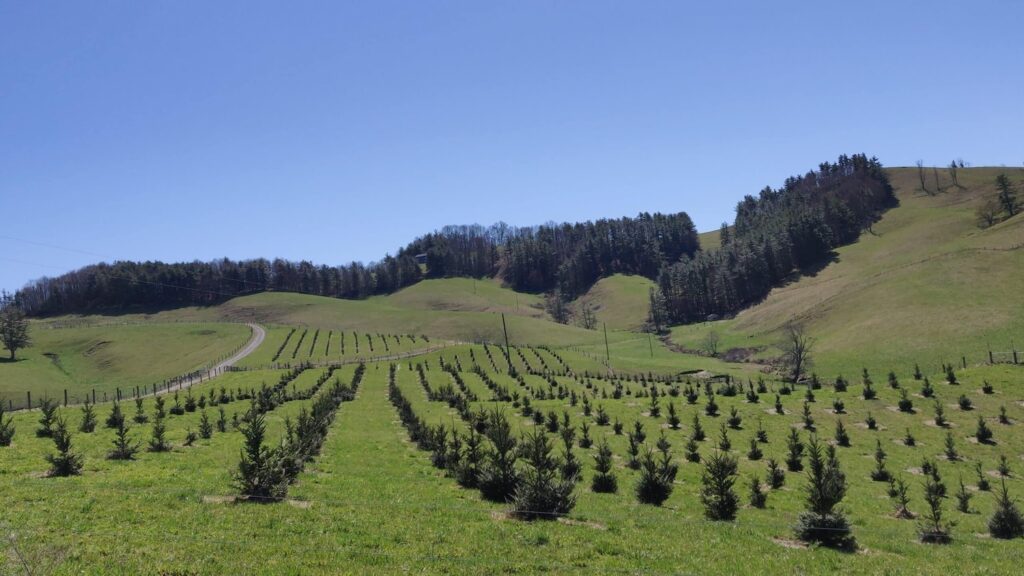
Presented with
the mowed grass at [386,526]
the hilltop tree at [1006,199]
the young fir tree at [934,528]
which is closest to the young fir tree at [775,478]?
the mowed grass at [386,526]

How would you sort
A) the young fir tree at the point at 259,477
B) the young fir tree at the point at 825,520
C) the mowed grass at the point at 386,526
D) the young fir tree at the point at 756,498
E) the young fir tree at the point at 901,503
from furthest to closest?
1. the young fir tree at the point at 756,498
2. the young fir tree at the point at 901,503
3. the young fir tree at the point at 259,477
4. the young fir tree at the point at 825,520
5. the mowed grass at the point at 386,526

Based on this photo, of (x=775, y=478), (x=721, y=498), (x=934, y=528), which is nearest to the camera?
(x=934, y=528)

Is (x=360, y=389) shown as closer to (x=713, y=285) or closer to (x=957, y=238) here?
(x=713, y=285)

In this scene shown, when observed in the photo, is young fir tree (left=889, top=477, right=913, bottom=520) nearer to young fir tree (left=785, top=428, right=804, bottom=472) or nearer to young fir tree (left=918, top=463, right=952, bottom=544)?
young fir tree (left=918, top=463, right=952, bottom=544)

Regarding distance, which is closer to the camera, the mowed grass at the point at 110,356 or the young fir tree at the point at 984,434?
the young fir tree at the point at 984,434

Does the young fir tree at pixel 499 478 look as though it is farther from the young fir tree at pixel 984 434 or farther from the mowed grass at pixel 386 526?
the young fir tree at pixel 984 434

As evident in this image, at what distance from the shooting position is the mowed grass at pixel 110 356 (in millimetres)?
104375

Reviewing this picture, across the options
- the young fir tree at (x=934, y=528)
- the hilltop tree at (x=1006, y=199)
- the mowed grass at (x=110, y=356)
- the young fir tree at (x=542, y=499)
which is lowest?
the young fir tree at (x=934, y=528)

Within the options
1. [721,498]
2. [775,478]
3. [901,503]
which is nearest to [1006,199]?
[775,478]

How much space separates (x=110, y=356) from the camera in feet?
431

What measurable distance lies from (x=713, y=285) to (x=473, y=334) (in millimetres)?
80736

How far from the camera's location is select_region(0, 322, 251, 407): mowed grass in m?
104


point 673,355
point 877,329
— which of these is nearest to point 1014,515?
point 877,329

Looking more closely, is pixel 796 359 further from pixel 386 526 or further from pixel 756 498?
pixel 386 526
